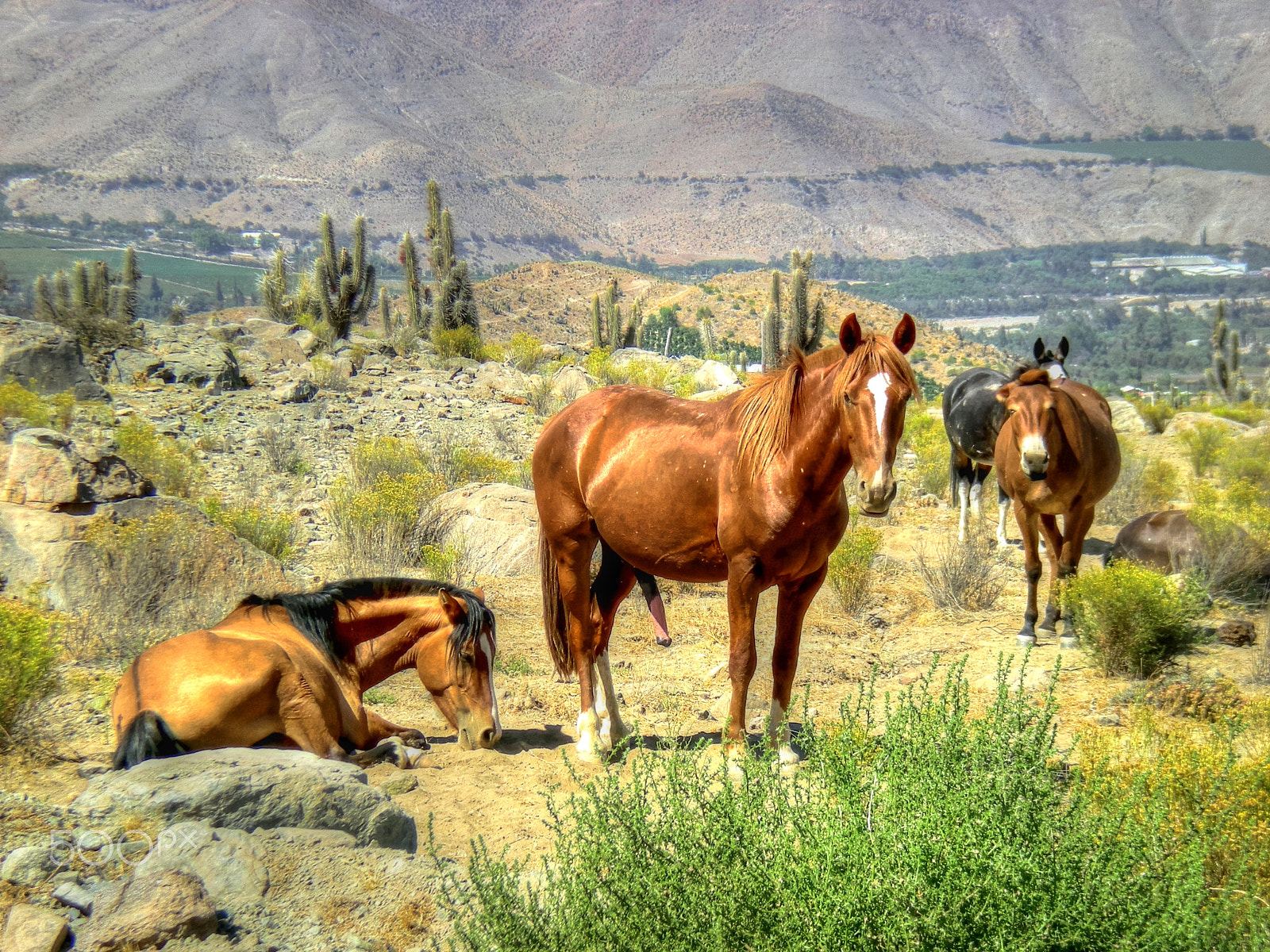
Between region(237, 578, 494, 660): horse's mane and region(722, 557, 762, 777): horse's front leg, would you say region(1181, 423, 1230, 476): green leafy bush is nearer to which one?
region(722, 557, 762, 777): horse's front leg

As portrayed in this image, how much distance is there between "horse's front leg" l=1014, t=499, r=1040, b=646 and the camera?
25.1ft

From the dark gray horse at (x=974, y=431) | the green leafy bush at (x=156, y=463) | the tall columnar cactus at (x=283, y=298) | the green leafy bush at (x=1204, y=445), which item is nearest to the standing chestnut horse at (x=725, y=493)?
the dark gray horse at (x=974, y=431)

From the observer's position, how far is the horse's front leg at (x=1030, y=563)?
7.64 metres

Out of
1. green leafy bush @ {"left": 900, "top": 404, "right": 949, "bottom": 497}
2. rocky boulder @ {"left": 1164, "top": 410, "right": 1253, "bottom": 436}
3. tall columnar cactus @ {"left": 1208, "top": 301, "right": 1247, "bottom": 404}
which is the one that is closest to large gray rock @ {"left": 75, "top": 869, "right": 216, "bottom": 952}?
green leafy bush @ {"left": 900, "top": 404, "right": 949, "bottom": 497}

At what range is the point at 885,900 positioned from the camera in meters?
2.65

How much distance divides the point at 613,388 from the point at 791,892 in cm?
398

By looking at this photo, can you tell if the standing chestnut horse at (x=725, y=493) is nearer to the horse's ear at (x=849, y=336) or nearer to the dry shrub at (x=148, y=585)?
the horse's ear at (x=849, y=336)

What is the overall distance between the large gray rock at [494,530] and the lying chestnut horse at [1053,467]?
490 cm

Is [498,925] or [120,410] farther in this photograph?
[120,410]

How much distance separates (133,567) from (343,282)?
70.6ft

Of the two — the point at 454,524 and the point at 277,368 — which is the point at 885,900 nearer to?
the point at 454,524

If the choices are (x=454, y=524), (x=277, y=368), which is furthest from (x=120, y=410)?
(x=454, y=524)

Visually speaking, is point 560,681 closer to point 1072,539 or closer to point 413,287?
point 1072,539

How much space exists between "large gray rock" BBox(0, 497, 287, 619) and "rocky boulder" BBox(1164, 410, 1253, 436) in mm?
17101
